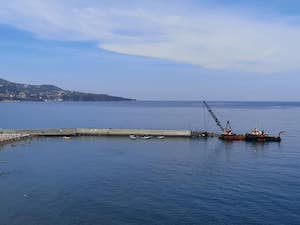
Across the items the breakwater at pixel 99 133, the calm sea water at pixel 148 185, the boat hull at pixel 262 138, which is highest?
the breakwater at pixel 99 133

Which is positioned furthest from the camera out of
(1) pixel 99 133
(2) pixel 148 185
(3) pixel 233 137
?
(1) pixel 99 133

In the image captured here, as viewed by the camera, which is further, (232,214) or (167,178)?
(167,178)

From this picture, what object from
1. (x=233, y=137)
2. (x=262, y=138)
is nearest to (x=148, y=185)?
(x=262, y=138)

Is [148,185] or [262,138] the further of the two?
[262,138]

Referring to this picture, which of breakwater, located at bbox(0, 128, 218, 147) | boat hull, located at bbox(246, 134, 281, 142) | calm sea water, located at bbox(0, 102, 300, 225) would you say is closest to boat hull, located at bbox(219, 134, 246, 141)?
boat hull, located at bbox(246, 134, 281, 142)

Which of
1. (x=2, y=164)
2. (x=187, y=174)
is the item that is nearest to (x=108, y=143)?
(x=2, y=164)

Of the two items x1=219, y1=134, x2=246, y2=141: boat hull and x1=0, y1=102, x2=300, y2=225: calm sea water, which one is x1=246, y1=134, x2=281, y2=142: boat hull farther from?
x1=0, y1=102, x2=300, y2=225: calm sea water

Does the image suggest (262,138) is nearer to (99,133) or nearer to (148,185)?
(99,133)

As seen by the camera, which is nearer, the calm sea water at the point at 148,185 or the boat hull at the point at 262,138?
the calm sea water at the point at 148,185

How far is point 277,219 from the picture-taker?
201 ft

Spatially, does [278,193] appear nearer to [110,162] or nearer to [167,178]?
[167,178]

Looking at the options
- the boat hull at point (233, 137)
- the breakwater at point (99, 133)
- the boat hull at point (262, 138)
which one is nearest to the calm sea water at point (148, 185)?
the boat hull at point (262, 138)

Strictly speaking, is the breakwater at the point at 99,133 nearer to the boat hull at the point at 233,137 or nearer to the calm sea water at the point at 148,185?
the boat hull at the point at 233,137

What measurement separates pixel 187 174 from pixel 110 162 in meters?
22.2
